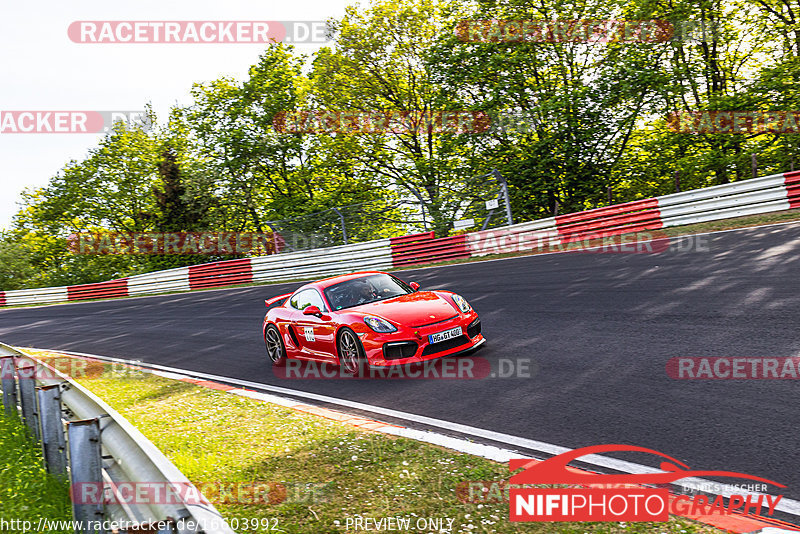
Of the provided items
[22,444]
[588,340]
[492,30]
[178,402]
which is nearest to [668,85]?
[492,30]

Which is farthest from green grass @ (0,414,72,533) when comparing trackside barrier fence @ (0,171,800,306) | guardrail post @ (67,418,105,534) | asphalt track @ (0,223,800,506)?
trackside barrier fence @ (0,171,800,306)

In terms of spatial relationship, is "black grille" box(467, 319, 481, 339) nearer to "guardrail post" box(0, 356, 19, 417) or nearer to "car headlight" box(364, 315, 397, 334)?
"car headlight" box(364, 315, 397, 334)

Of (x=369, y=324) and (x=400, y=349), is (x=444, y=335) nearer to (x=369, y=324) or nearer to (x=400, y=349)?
(x=400, y=349)

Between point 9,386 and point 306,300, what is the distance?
3.86 meters

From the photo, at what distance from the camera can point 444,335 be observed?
756cm

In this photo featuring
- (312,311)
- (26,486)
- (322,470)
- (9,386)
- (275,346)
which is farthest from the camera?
(275,346)

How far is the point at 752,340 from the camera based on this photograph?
20.7 feet

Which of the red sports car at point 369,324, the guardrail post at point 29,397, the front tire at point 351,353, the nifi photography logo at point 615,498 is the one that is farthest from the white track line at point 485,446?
the guardrail post at point 29,397

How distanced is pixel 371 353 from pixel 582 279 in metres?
5.20

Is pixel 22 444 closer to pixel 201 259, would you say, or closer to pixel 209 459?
pixel 209 459

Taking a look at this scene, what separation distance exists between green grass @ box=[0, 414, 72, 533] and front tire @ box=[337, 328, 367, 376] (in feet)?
11.9

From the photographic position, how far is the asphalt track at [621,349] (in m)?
4.57

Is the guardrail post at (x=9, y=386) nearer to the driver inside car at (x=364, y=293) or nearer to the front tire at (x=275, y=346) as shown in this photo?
the front tire at (x=275, y=346)

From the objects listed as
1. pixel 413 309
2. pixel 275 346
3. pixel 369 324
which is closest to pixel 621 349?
pixel 413 309
